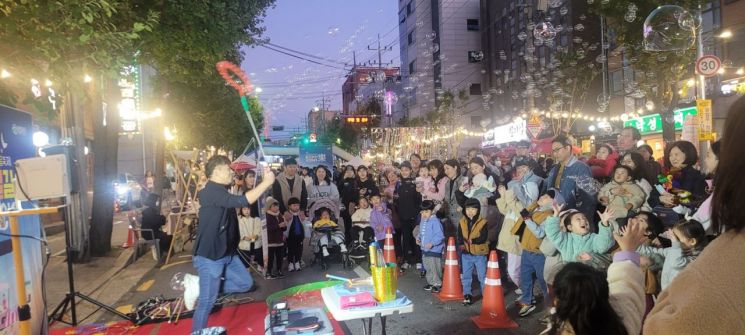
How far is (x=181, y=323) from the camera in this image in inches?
230

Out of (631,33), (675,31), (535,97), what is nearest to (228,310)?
(675,31)

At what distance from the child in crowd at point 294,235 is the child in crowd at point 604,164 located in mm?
5412

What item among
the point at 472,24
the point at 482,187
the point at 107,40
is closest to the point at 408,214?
the point at 482,187

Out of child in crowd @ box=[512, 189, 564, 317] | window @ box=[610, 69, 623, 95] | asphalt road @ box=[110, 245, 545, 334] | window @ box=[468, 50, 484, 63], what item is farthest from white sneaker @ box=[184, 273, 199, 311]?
window @ box=[468, 50, 484, 63]

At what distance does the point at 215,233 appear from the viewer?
4703mm

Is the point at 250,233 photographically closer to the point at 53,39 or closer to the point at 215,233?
the point at 215,233

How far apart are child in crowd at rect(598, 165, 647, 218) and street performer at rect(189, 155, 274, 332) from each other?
4208mm

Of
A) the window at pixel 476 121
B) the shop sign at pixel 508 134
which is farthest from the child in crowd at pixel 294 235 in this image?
the window at pixel 476 121

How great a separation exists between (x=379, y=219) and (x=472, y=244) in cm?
284

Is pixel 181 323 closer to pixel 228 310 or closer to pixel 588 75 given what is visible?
pixel 228 310

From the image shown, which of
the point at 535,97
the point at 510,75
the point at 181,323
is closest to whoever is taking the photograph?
the point at 181,323

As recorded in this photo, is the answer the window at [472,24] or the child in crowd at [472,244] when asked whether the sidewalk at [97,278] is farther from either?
the window at [472,24]

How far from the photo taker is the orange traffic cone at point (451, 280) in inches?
255

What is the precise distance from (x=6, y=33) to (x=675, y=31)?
1049cm
